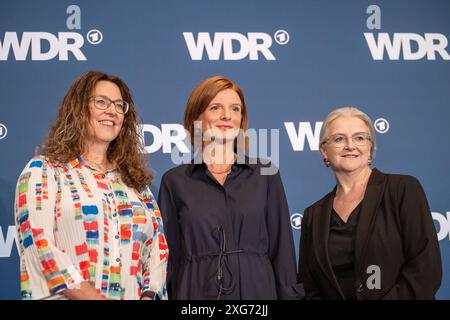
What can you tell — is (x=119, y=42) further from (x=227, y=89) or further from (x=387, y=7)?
(x=387, y=7)

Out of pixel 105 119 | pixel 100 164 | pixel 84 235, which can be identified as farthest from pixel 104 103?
pixel 84 235

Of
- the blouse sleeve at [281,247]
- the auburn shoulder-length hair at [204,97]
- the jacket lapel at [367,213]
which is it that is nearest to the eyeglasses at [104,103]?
the auburn shoulder-length hair at [204,97]

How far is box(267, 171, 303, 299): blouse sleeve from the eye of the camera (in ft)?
9.37

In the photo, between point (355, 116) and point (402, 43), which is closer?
point (355, 116)

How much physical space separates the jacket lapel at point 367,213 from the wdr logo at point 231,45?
136 cm

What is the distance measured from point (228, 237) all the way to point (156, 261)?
359mm

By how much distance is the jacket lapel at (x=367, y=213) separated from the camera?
2727 millimetres

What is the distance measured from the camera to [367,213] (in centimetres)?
280

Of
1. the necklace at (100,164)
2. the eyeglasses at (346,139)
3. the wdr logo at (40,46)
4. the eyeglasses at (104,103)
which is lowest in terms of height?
the necklace at (100,164)

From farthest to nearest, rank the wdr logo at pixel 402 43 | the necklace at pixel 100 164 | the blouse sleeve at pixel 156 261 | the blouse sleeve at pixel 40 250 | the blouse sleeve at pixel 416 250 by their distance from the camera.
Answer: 1. the wdr logo at pixel 402 43
2. the necklace at pixel 100 164
3. the blouse sleeve at pixel 156 261
4. the blouse sleeve at pixel 416 250
5. the blouse sleeve at pixel 40 250

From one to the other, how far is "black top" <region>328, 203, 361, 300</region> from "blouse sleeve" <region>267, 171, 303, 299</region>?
198 mm

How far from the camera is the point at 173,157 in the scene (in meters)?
3.81

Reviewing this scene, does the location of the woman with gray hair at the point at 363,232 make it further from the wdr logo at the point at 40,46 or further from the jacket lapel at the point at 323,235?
the wdr logo at the point at 40,46

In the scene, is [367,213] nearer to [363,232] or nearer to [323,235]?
[363,232]
